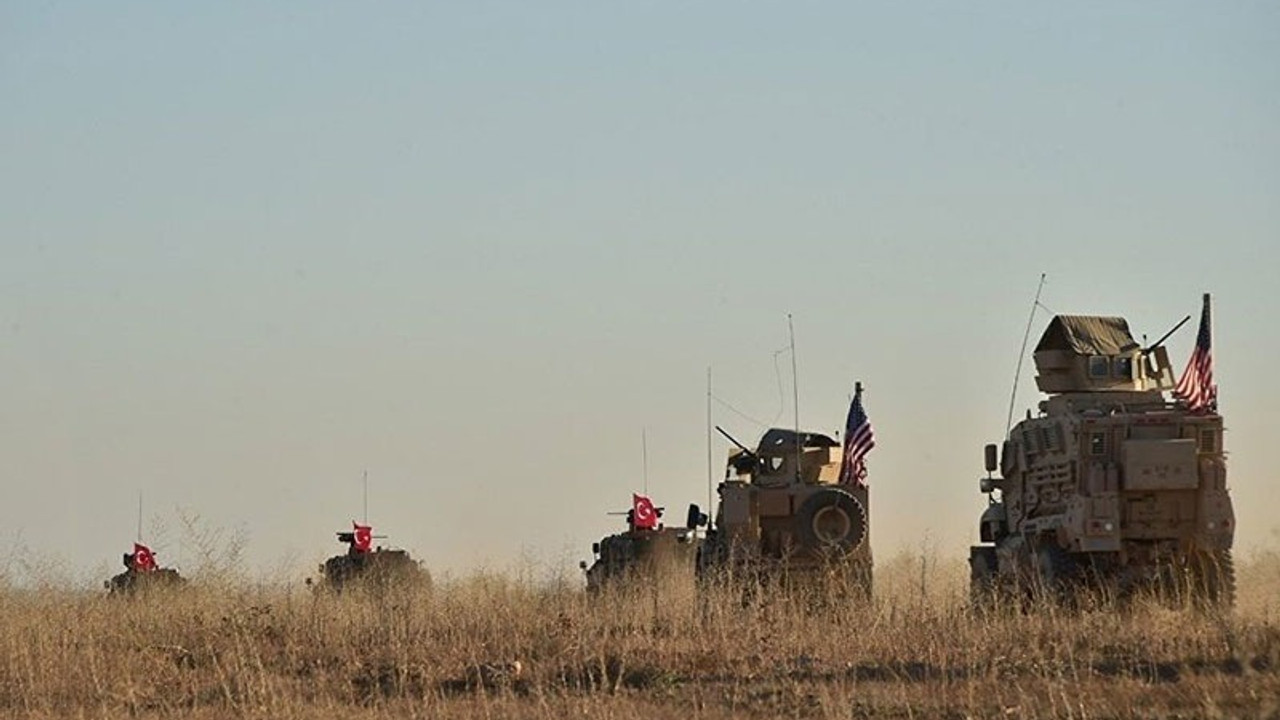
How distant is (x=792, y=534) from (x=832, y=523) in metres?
0.63

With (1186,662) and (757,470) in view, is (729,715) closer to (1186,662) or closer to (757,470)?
(1186,662)

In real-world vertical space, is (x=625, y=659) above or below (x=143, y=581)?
Result: below

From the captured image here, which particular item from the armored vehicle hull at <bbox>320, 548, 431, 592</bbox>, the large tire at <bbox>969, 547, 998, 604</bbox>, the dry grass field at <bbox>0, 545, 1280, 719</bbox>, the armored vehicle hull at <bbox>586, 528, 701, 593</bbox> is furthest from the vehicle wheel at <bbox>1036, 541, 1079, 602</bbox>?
the armored vehicle hull at <bbox>320, 548, 431, 592</bbox>

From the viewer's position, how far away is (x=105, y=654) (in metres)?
23.0

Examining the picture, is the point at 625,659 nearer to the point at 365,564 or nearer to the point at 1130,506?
the point at 1130,506

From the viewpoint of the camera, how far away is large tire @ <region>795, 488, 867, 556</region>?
101 ft

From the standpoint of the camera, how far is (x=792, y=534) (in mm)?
31156

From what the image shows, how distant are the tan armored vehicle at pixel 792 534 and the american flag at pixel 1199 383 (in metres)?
4.85

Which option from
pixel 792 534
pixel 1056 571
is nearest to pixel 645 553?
pixel 792 534

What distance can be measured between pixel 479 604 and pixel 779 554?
648 centimetres

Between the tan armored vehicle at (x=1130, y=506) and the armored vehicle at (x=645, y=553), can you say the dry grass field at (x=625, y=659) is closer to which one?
the tan armored vehicle at (x=1130, y=506)

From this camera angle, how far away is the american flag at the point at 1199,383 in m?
28.2

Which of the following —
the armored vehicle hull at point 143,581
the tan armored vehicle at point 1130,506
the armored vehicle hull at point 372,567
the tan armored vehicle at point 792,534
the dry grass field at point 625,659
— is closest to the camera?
the dry grass field at point 625,659

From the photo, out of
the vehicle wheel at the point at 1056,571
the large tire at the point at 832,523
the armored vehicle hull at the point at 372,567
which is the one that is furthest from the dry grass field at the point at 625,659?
the armored vehicle hull at the point at 372,567
